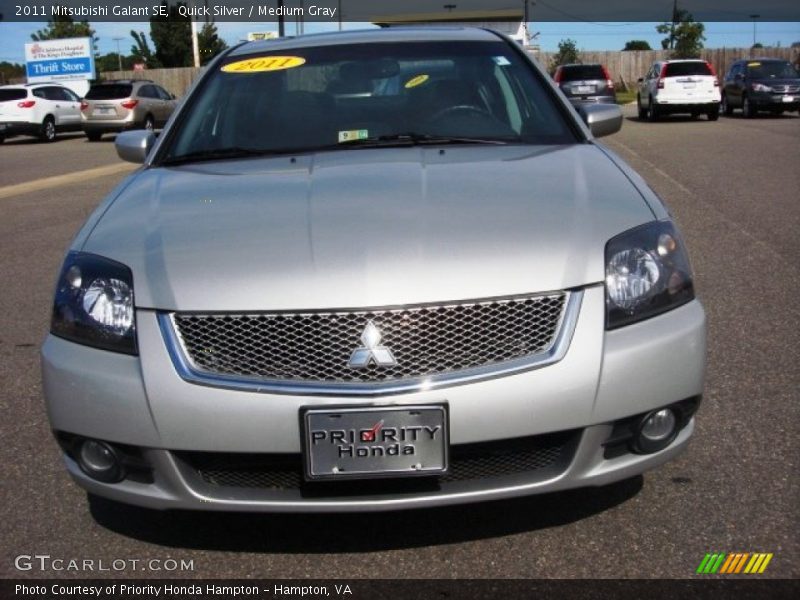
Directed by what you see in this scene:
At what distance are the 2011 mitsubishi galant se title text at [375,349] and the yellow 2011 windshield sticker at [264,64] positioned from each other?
4.71ft

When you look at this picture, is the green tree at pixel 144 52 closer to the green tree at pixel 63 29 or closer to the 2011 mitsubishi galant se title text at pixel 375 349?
the green tree at pixel 63 29

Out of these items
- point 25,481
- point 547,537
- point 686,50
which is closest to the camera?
point 547,537

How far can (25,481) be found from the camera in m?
3.65

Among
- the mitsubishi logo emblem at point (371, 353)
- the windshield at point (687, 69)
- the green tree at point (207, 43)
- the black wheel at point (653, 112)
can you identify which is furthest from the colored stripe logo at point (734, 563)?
the green tree at point (207, 43)

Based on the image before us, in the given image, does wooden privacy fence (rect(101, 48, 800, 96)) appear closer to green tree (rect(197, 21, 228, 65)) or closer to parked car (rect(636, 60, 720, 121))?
green tree (rect(197, 21, 228, 65))

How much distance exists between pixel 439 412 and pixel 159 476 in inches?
31.0

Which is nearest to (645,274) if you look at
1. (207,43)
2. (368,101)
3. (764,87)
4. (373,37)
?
(368,101)

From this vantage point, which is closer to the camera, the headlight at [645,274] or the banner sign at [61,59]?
the headlight at [645,274]

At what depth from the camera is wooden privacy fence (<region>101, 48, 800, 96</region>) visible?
55.5m

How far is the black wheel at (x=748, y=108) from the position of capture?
2788 cm

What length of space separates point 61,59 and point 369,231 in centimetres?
4234

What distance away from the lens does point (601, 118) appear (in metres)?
4.53

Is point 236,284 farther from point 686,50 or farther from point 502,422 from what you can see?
point 686,50
